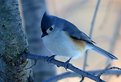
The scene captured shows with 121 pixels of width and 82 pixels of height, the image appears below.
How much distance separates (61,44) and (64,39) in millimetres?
26

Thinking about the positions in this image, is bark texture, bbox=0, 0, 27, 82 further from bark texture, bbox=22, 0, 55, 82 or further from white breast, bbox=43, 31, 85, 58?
bark texture, bbox=22, 0, 55, 82

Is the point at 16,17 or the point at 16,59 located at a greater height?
the point at 16,17

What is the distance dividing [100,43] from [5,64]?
2201mm

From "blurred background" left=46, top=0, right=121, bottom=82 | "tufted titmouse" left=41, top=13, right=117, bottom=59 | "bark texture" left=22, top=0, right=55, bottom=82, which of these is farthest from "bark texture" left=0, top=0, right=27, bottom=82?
"blurred background" left=46, top=0, right=121, bottom=82

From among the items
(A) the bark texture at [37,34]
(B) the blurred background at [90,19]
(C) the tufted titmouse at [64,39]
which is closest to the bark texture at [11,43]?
(C) the tufted titmouse at [64,39]

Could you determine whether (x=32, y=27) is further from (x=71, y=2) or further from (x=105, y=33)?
(x=71, y=2)

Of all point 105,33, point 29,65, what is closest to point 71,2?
point 105,33

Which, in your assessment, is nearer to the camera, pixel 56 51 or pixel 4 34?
pixel 4 34

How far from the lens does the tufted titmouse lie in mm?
1926

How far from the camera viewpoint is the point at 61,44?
76.9 inches

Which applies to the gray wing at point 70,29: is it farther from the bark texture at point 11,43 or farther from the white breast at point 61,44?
the bark texture at point 11,43

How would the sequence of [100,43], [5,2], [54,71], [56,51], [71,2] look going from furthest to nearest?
[71,2] → [100,43] → [54,71] → [56,51] → [5,2]

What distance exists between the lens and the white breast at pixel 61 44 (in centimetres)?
193

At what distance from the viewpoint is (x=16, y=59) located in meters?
1.64
